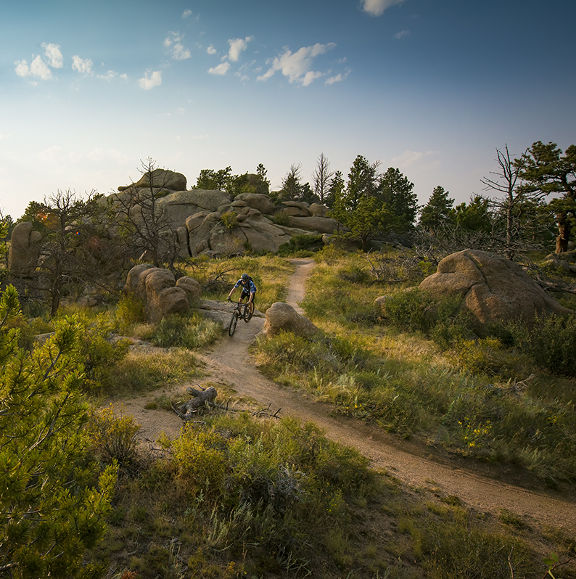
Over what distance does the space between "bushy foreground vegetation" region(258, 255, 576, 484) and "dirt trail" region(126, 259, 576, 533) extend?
1.41ft

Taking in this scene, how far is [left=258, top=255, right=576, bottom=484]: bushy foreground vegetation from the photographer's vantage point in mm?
7125

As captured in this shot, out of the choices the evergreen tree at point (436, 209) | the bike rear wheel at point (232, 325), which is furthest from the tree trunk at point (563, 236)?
the bike rear wheel at point (232, 325)

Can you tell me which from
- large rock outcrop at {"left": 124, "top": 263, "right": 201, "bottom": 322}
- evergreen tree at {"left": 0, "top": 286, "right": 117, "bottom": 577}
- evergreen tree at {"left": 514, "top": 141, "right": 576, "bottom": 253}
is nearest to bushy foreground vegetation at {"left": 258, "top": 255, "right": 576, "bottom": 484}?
large rock outcrop at {"left": 124, "top": 263, "right": 201, "bottom": 322}

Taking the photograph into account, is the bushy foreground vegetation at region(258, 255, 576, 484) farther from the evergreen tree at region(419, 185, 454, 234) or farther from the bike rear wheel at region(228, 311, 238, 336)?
the evergreen tree at region(419, 185, 454, 234)

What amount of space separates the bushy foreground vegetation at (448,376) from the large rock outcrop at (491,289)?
71 cm

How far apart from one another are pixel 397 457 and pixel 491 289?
1000cm

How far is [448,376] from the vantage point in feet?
31.4

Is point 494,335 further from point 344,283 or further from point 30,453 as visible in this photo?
point 30,453

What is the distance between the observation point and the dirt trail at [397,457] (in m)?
5.54

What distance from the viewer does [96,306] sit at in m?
20.0

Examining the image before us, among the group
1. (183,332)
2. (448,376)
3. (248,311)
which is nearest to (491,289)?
(448,376)

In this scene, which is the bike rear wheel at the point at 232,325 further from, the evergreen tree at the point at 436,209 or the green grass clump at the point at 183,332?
the evergreen tree at the point at 436,209

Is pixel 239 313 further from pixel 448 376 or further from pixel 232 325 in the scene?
pixel 448 376

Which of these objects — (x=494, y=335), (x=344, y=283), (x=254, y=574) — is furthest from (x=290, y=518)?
(x=344, y=283)
